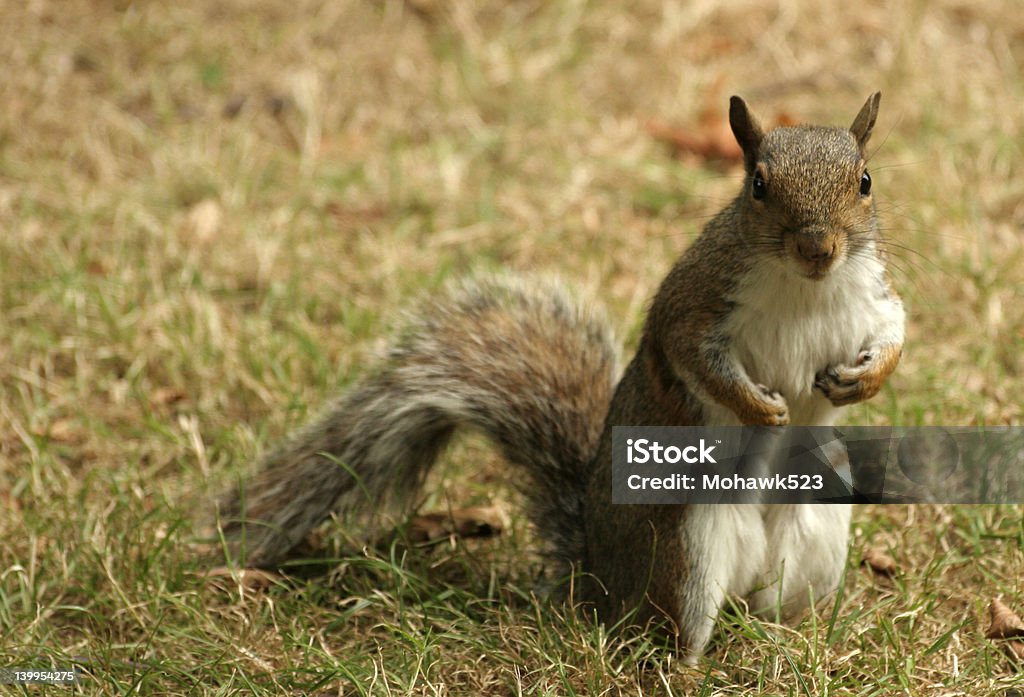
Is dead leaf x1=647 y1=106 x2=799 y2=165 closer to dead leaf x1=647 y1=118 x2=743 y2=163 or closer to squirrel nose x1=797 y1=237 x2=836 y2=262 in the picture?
dead leaf x1=647 y1=118 x2=743 y2=163

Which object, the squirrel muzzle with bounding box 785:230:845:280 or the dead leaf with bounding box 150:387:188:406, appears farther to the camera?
the dead leaf with bounding box 150:387:188:406

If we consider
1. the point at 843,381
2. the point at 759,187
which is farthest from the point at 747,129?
the point at 843,381

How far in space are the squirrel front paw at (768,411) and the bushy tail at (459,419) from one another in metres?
0.51

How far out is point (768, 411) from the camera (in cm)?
213

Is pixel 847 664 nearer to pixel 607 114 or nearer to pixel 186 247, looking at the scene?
pixel 186 247

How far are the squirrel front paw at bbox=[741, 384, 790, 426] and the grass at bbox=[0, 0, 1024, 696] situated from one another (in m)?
0.38

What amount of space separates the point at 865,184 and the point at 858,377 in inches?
12.0

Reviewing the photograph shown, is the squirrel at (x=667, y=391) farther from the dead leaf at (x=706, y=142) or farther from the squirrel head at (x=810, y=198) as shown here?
the dead leaf at (x=706, y=142)

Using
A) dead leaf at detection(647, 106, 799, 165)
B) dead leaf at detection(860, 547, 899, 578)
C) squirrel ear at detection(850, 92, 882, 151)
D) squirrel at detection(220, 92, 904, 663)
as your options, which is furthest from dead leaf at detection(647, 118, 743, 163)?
squirrel ear at detection(850, 92, 882, 151)

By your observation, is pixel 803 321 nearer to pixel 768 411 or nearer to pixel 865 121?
pixel 768 411

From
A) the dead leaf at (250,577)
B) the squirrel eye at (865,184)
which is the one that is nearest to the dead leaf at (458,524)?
the dead leaf at (250,577)

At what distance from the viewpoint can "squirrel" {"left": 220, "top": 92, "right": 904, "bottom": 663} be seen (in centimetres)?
211

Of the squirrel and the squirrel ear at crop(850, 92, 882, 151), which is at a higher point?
the squirrel ear at crop(850, 92, 882, 151)

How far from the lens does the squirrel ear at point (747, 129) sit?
2.15m
